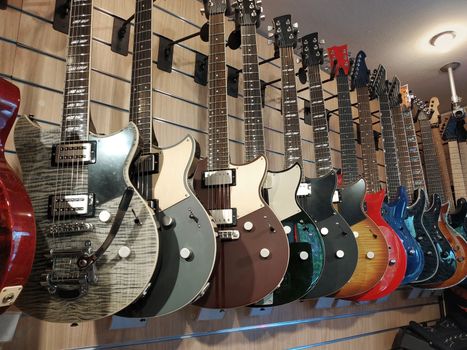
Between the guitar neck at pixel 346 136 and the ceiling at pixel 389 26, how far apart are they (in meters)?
0.39

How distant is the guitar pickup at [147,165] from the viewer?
1214 mm

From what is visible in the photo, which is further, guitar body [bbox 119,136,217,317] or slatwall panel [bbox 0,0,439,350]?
slatwall panel [bbox 0,0,439,350]

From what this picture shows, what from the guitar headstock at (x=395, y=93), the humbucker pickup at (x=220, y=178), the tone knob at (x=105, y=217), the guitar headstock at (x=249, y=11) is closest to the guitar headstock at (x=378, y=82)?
the guitar headstock at (x=395, y=93)

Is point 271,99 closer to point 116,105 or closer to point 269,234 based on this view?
point 116,105

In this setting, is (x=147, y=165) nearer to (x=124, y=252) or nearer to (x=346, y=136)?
(x=124, y=252)

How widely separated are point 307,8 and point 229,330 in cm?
190

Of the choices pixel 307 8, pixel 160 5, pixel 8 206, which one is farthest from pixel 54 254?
pixel 307 8

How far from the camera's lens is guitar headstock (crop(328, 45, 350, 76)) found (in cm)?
233

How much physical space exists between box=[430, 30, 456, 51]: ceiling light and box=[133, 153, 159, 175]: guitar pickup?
2.39 meters

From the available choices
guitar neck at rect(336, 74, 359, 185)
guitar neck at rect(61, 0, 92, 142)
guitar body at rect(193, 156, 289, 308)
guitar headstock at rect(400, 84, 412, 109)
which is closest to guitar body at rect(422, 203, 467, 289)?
guitar neck at rect(336, 74, 359, 185)

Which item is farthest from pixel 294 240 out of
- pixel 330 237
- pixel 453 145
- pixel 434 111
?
pixel 434 111

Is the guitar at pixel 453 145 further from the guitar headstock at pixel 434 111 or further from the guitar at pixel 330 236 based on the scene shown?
the guitar at pixel 330 236

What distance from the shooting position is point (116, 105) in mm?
1565

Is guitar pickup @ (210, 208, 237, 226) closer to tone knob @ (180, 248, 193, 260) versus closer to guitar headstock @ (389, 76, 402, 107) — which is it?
tone knob @ (180, 248, 193, 260)
